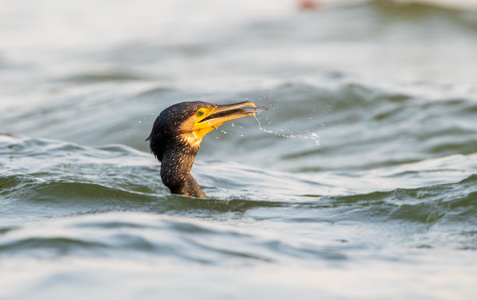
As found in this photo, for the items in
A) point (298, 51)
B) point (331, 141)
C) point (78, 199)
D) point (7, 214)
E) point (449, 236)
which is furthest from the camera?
point (298, 51)

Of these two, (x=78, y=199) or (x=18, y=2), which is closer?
(x=78, y=199)

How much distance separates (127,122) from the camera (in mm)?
11125

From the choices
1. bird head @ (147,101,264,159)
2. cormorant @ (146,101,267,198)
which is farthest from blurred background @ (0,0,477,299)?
bird head @ (147,101,264,159)

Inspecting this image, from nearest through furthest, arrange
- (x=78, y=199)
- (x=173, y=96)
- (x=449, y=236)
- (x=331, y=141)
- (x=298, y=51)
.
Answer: (x=449, y=236)
(x=78, y=199)
(x=331, y=141)
(x=173, y=96)
(x=298, y=51)

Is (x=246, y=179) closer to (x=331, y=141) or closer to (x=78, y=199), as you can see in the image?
(x=78, y=199)

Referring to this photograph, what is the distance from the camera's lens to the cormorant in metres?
6.38

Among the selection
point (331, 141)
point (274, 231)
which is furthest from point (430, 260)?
point (331, 141)

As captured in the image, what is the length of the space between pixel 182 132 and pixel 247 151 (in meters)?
4.25

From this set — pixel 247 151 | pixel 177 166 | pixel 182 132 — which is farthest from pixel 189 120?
pixel 247 151

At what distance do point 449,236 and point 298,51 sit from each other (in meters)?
12.0

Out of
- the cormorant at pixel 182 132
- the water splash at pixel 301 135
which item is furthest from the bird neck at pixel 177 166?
the water splash at pixel 301 135

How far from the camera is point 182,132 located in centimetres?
642

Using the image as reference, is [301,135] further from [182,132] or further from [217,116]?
[182,132]

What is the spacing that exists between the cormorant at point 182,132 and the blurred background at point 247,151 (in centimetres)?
21
